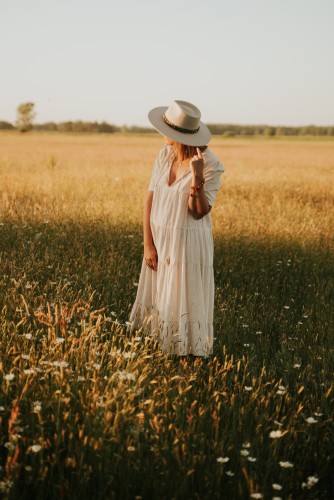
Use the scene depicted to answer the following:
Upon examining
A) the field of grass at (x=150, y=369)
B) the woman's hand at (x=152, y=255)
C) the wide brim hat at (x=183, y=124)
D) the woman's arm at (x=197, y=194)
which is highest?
the wide brim hat at (x=183, y=124)

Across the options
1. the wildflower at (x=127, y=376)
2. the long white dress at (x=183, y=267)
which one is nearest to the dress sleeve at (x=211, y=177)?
the long white dress at (x=183, y=267)

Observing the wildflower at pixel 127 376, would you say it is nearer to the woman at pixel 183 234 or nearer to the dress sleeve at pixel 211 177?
the woman at pixel 183 234

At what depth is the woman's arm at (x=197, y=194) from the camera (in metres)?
4.11

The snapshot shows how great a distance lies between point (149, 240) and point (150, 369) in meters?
1.46

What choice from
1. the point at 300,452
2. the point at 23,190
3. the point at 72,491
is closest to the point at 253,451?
the point at 300,452

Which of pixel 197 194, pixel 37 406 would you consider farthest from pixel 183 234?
pixel 37 406

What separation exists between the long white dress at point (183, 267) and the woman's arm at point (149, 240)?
0.11 meters

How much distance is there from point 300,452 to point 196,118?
2.28 meters

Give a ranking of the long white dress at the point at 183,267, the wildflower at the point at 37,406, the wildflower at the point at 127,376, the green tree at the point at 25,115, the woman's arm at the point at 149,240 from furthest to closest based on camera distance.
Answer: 1. the green tree at the point at 25,115
2. the woman's arm at the point at 149,240
3. the long white dress at the point at 183,267
4. the wildflower at the point at 127,376
5. the wildflower at the point at 37,406

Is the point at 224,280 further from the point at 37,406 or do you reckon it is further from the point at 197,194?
the point at 37,406

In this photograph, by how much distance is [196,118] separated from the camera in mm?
4289

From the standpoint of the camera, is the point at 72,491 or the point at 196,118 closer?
the point at 72,491

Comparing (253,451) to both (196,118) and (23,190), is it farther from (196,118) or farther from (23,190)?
(23,190)

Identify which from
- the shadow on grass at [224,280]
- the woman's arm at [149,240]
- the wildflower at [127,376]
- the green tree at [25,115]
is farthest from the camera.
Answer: the green tree at [25,115]
